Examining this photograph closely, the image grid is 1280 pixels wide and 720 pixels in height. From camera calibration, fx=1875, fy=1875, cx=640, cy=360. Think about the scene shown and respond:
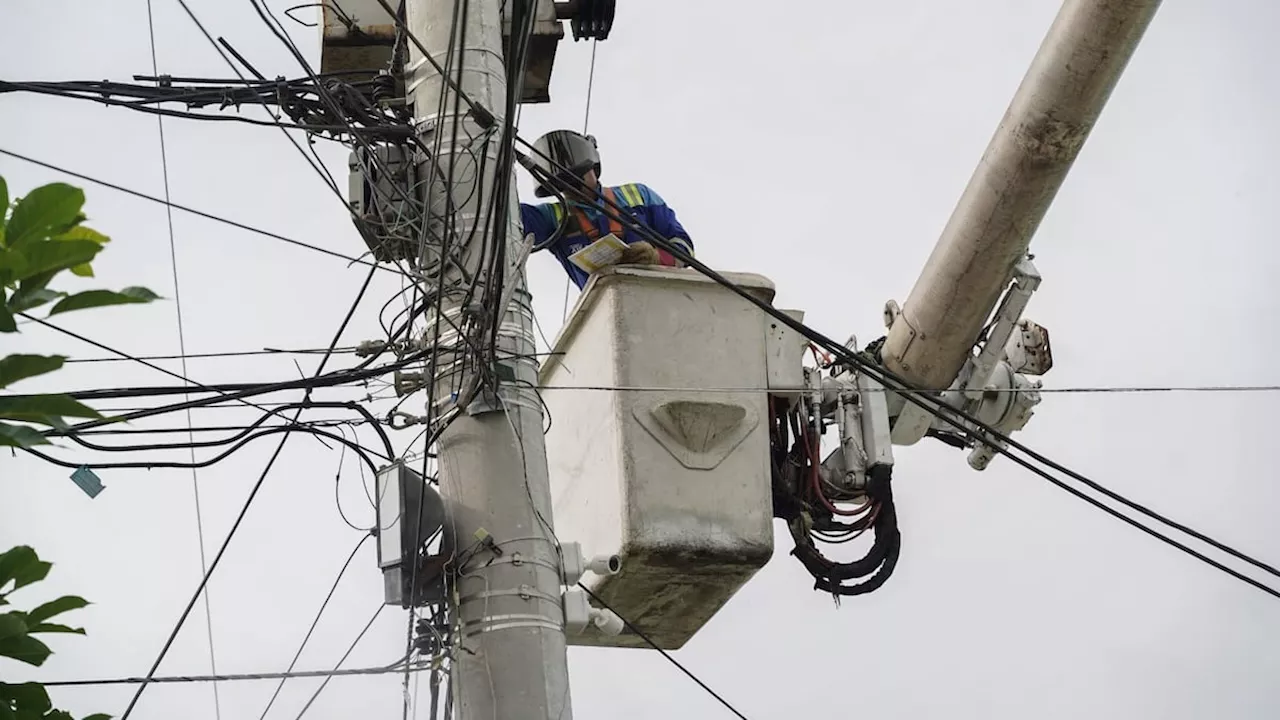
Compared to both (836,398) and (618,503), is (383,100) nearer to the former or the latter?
(618,503)

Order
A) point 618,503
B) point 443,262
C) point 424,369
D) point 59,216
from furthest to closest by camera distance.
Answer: point 618,503
point 424,369
point 443,262
point 59,216

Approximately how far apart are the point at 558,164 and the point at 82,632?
14.1 ft

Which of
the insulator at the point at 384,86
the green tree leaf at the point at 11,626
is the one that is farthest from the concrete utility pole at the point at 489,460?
the green tree leaf at the point at 11,626

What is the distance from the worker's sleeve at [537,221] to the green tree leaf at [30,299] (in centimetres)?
518

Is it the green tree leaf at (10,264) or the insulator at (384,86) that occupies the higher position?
the insulator at (384,86)

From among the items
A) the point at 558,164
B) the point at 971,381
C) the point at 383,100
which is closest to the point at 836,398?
the point at 971,381

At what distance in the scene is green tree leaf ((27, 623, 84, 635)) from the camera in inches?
143

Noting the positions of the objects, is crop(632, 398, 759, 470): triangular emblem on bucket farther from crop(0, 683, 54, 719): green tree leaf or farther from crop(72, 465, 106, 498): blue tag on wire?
crop(0, 683, 54, 719): green tree leaf

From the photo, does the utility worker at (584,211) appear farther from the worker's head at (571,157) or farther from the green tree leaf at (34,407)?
the green tree leaf at (34,407)

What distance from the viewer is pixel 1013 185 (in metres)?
8.32

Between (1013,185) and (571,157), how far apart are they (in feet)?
6.53

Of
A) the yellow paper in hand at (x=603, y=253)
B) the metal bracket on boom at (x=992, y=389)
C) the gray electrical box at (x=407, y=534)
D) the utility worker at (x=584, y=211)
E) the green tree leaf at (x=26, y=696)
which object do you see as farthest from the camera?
the metal bracket on boom at (x=992, y=389)

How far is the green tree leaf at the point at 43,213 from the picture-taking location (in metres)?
3.29

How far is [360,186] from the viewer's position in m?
6.99
